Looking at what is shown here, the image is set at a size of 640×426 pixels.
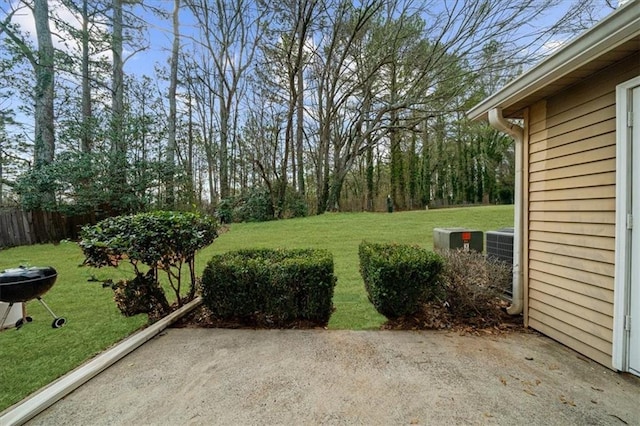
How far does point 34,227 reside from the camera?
28.3 ft

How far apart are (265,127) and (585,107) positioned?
12.1 m

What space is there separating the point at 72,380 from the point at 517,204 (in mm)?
4147

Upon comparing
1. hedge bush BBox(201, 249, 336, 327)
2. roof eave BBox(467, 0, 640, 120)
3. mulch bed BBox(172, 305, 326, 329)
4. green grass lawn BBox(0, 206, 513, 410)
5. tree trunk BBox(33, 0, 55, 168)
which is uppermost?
tree trunk BBox(33, 0, 55, 168)

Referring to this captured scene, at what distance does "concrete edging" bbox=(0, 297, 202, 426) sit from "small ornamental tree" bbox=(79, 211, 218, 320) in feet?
1.39

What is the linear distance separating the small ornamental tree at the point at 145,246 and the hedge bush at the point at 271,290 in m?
0.41

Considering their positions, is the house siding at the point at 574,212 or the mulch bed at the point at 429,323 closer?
the house siding at the point at 574,212

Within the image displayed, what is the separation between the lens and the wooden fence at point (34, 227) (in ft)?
27.3

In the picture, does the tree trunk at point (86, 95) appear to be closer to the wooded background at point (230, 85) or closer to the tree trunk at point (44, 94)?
the wooded background at point (230, 85)

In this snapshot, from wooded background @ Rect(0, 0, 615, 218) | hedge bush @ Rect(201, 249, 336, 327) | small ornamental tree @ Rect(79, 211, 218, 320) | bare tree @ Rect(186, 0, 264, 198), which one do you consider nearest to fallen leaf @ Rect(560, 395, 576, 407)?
hedge bush @ Rect(201, 249, 336, 327)

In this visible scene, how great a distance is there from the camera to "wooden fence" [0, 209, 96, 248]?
8.32 m

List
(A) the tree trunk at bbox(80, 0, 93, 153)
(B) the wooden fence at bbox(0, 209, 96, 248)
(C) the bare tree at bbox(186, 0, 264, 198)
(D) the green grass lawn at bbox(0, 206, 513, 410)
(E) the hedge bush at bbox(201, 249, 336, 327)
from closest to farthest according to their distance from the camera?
1. (D) the green grass lawn at bbox(0, 206, 513, 410)
2. (E) the hedge bush at bbox(201, 249, 336, 327)
3. (B) the wooden fence at bbox(0, 209, 96, 248)
4. (A) the tree trunk at bbox(80, 0, 93, 153)
5. (C) the bare tree at bbox(186, 0, 264, 198)

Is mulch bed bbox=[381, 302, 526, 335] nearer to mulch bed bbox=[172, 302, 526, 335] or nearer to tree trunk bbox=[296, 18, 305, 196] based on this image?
mulch bed bbox=[172, 302, 526, 335]

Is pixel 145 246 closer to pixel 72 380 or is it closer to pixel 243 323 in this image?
pixel 72 380

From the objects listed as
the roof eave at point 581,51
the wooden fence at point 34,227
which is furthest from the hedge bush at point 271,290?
the wooden fence at point 34,227
